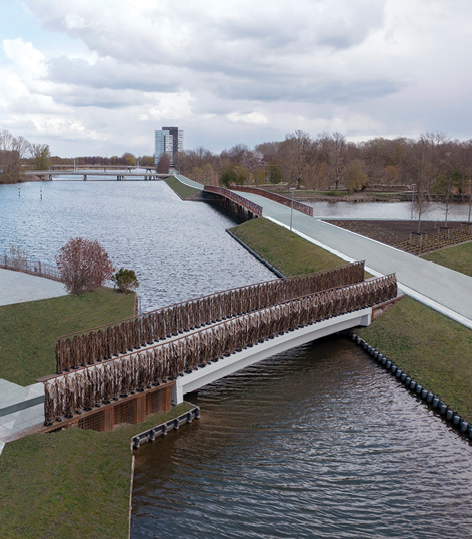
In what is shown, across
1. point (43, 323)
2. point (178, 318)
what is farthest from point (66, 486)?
point (43, 323)

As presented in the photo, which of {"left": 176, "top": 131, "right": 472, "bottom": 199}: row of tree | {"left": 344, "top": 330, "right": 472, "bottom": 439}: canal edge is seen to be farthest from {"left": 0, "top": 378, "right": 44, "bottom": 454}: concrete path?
{"left": 176, "top": 131, "right": 472, "bottom": 199}: row of tree

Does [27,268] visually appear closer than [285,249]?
Yes

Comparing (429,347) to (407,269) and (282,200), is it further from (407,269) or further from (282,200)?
(282,200)

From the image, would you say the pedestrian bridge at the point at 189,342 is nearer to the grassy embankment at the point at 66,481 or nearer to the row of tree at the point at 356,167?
the grassy embankment at the point at 66,481

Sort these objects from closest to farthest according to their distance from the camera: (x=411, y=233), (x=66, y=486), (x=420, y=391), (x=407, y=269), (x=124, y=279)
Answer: (x=66, y=486) → (x=420, y=391) → (x=124, y=279) → (x=407, y=269) → (x=411, y=233)

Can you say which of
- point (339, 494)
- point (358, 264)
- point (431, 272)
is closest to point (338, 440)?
point (339, 494)

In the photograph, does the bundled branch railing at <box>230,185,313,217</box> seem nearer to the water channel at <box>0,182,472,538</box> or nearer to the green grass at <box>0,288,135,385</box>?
the green grass at <box>0,288,135,385</box>
